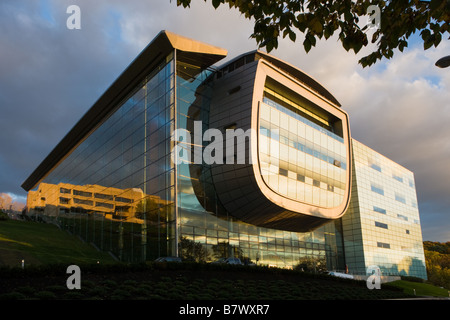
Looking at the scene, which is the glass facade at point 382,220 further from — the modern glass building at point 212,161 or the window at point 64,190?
the window at point 64,190

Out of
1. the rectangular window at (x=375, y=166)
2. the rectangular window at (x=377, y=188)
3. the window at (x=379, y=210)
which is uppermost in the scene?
the rectangular window at (x=375, y=166)

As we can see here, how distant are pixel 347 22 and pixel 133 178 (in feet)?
101

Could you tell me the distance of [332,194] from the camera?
1688 inches

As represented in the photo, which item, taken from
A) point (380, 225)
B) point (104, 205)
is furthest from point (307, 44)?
point (380, 225)

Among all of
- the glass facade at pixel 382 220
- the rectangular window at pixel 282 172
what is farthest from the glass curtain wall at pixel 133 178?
the glass facade at pixel 382 220

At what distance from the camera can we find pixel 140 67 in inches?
1411

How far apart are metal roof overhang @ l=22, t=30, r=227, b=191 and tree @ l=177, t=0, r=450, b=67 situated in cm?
2558

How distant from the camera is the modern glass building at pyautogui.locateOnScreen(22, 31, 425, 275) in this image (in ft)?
104

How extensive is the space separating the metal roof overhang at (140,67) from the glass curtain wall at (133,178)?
2.58ft

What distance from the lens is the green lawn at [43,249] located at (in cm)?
2941

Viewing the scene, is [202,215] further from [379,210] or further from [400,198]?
[400,198]

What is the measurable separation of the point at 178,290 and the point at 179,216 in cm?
1237
